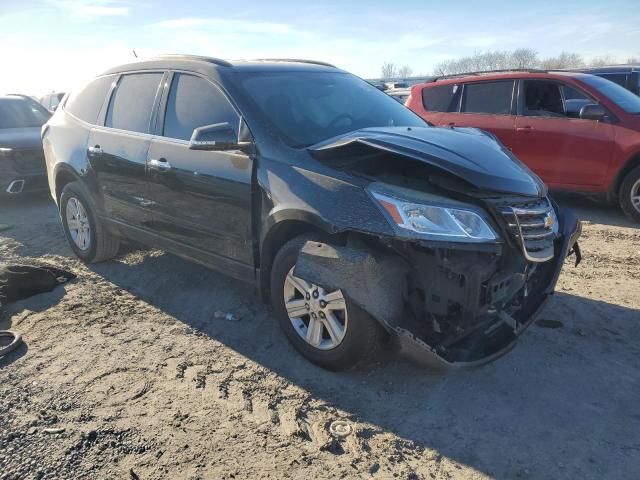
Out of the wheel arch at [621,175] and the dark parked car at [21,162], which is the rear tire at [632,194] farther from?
the dark parked car at [21,162]

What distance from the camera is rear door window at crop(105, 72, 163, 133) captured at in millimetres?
4309

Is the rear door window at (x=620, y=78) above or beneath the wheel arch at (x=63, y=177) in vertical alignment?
above

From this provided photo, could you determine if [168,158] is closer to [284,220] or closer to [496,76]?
[284,220]

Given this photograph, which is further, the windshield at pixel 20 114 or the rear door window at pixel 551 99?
the windshield at pixel 20 114

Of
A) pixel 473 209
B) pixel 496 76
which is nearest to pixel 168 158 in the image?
pixel 473 209

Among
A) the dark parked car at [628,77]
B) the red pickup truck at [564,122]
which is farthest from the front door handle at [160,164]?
the dark parked car at [628,77]

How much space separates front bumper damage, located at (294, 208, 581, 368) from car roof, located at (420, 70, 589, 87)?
501 cm

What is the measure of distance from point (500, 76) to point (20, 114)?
7.86 metres

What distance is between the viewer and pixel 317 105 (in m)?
3.88

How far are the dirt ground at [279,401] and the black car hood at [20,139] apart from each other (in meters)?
4.53

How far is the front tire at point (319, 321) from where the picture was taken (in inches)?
116

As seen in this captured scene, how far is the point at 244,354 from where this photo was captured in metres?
3.53

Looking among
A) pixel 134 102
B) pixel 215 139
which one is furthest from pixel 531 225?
pixel 134 102

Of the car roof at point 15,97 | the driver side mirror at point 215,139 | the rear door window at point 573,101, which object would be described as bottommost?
the car roof at point 15,97
